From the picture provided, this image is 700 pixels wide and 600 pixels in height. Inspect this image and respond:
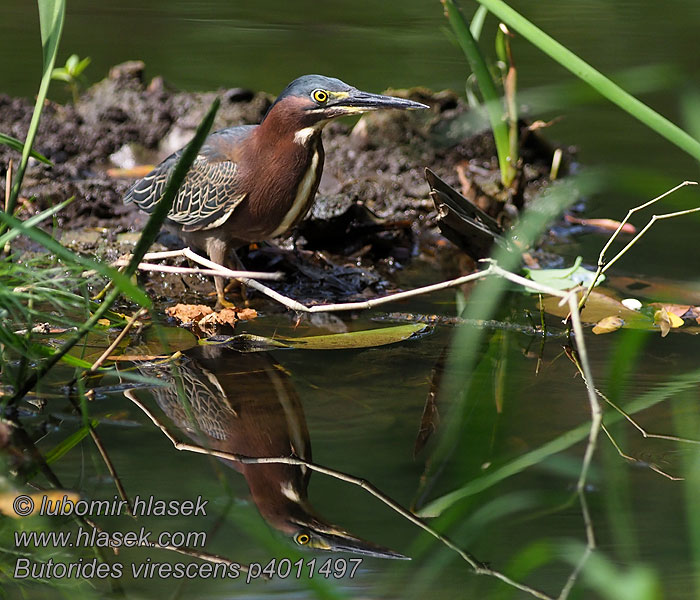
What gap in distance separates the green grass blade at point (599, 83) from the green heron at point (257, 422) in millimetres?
1089

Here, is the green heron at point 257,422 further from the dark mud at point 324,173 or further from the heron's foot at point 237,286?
the dark mud at point 324,173

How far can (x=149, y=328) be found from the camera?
3.05 metres

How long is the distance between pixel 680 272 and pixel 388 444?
194 cm

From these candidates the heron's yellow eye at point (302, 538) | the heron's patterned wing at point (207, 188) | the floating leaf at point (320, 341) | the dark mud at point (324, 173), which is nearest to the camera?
the heron's yellow eye at point (302, 538)

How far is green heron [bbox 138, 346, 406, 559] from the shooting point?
188cm

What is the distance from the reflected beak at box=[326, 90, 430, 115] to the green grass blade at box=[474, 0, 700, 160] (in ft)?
3.38

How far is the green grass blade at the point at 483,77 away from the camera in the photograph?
3695 mm

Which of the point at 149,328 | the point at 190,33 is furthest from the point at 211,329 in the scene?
the point at 190,33

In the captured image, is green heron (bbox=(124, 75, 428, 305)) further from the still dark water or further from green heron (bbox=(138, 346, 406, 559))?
green heron (bbox=(138, 346, 406, 559))

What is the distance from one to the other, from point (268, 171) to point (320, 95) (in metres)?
0.34

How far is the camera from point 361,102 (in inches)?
128

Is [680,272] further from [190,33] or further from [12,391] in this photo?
[190,33]

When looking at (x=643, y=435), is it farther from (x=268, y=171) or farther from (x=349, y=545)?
(x=268, y=171)

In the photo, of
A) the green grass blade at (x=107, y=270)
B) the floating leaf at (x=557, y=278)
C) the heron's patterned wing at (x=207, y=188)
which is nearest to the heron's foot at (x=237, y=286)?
the heron's patterned wing at (x=207, y=188)
